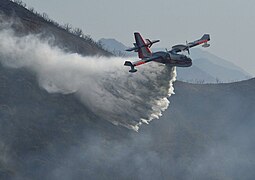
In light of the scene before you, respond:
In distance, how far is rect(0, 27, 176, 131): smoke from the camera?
7856cm

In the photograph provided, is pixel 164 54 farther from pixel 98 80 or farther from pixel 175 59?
pixel 98 80

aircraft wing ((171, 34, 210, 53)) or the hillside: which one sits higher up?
aircraft wing ((171, 34, 210, 53))

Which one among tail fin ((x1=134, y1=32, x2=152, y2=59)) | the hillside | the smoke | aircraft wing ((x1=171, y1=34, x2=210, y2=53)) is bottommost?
the hillside

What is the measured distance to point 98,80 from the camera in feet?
282

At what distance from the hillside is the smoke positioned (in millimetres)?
251

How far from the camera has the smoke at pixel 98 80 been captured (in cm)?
7856

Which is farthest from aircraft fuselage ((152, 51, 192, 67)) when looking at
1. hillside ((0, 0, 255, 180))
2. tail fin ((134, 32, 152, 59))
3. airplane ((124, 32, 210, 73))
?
hillside ((0, 0, 255, 180))

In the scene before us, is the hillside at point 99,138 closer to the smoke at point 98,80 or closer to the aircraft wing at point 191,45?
the smoke at point 98,80

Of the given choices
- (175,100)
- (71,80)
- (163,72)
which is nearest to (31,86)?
(71,80)

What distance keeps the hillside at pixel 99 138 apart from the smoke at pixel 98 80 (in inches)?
9.9

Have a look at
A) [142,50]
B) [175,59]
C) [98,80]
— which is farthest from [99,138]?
[175,59]

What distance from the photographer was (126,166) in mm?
89250

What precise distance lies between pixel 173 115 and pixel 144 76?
38.3 meters

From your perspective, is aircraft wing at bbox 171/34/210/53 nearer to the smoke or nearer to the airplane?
the airplane
